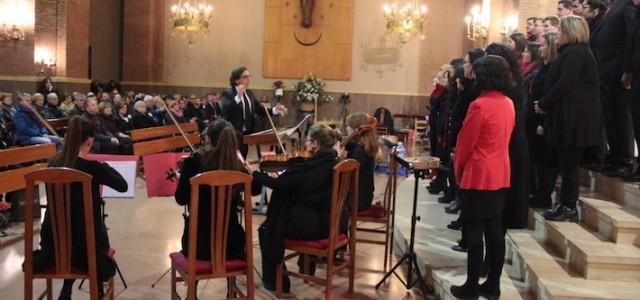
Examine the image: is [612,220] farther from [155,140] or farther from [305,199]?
[155,140]

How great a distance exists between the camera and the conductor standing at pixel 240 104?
541 cm

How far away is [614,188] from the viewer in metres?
4.37

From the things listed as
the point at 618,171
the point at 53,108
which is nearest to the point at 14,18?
the point at 53,108

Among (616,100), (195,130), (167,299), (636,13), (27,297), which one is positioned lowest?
(167,299)

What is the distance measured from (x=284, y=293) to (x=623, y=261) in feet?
7.14

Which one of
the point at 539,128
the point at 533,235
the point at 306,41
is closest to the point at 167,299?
the point at 533,235

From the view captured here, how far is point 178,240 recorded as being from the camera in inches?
208

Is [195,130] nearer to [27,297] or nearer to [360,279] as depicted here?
[360,279]

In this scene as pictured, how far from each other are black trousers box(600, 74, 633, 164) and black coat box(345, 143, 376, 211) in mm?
1932

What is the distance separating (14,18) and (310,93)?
6.69 meters

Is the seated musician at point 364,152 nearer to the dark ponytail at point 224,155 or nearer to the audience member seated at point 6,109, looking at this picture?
the dark ponytail at point 224,155

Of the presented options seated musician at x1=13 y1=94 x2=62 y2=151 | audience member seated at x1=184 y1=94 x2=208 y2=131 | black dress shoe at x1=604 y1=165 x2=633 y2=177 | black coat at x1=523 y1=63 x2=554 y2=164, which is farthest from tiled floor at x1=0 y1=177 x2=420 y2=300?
audience member seated at x1=184 y1=94 x2=208 y2=131

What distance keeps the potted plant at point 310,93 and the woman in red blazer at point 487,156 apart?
11.2 metres

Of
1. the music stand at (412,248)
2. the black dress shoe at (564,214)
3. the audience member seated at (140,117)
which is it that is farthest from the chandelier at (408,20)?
the music stand at (412,248)
